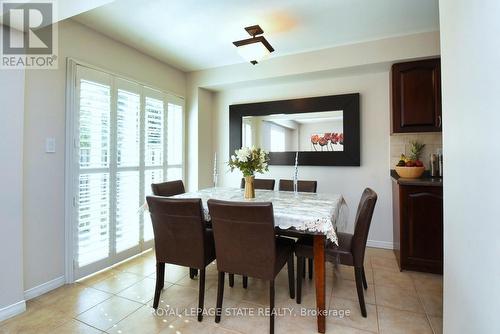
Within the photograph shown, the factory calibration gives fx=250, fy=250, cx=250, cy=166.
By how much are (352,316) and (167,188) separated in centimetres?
210

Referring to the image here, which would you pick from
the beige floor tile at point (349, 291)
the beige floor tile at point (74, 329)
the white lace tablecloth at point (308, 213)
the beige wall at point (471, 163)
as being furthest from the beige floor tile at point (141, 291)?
the beige wall at point (471, 163)

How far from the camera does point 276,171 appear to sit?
3822 millimetres

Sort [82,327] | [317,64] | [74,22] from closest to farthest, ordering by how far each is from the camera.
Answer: [82,327], [74,22], [317,64]

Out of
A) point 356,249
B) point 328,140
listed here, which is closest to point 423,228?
point 356,249

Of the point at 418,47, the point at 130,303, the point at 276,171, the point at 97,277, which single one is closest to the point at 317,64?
the point at 418,47

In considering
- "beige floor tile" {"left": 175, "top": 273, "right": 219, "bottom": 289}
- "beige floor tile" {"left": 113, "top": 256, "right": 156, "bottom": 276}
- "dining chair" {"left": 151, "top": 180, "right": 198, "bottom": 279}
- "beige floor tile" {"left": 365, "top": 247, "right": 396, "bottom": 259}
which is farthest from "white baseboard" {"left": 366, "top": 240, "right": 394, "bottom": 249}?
"beige floor tile" {"left": 113, "top": 256, "right": 156, "bottom": 276}

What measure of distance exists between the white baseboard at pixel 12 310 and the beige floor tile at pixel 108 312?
471 millimetres

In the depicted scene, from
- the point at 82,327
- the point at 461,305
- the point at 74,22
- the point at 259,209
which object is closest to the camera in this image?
the point at 461,305

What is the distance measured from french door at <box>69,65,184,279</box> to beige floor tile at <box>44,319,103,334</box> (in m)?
0.74

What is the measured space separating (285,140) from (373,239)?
1.79 m

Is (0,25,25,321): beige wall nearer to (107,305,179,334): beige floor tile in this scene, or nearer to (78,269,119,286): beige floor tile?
(78,269,119,286): beige floor tile

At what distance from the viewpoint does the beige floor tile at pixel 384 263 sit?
8.72 feet

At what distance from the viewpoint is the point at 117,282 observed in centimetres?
242

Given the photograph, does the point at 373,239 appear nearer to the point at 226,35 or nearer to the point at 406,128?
the point at 406,128
